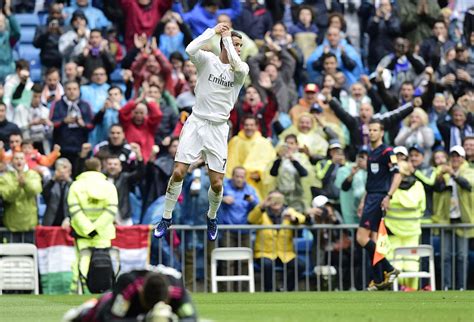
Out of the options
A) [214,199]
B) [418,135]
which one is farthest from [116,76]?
[214,199]

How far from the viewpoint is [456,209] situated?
22984 millimetres

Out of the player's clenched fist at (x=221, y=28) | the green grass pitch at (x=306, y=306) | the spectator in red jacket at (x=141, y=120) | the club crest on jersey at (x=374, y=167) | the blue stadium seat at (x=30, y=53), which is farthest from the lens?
the blue stadium seat at (x=30, y=53)

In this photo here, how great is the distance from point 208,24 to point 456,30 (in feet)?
17.0

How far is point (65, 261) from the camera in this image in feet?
70.4

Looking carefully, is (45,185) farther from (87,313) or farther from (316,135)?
(87,313)

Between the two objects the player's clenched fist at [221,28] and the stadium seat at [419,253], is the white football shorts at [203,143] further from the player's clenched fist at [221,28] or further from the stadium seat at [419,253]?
the stadium seat at [419,253]

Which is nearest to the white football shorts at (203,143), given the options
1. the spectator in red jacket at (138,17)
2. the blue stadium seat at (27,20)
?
the spectator in red jacket at (138,17)

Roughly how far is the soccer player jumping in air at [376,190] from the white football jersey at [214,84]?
10.6 feet

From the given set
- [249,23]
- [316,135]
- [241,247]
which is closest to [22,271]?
[241,247]

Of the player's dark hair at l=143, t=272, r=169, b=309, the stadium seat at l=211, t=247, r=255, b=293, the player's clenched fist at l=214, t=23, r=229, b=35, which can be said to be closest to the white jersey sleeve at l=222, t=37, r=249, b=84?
the player's clenched fist at l=214, t=23, r=229, b=35

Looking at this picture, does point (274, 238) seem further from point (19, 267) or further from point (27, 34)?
point (27, 34)

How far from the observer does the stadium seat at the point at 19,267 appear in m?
21.2

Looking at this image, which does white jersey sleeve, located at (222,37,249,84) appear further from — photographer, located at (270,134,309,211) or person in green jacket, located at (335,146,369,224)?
person in green jacket, located at (335,146,369,224)

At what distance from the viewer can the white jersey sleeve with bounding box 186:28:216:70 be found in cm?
1823
